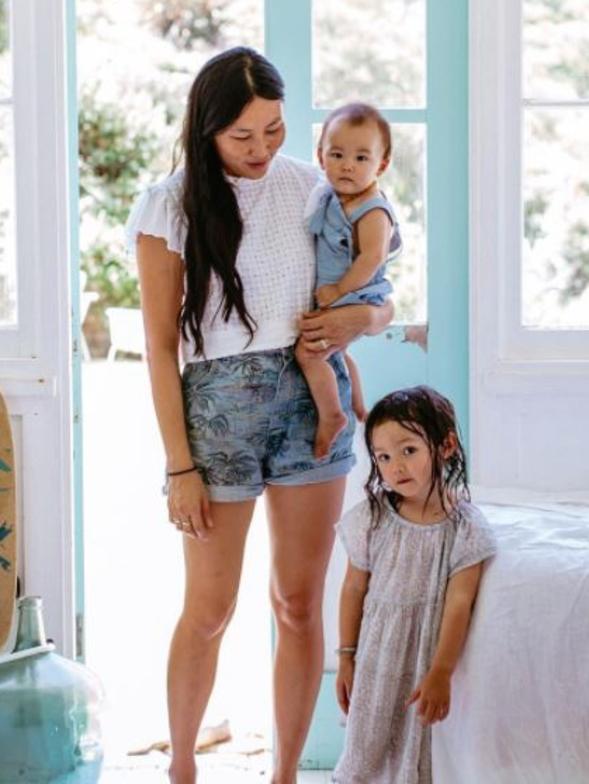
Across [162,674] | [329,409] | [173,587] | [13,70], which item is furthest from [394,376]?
[173,587]

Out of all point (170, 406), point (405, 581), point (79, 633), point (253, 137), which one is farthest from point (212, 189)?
point (79, 633)

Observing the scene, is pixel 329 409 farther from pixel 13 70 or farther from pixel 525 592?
pixel 13 70

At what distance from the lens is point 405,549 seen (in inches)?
88.7

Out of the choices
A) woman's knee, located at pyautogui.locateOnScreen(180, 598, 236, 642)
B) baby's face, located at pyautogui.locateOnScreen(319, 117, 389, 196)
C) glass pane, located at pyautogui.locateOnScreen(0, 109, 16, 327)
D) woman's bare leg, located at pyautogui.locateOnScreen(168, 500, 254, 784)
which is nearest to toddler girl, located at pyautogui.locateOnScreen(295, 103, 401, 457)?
baby's face, located at pyautogui.locateOnScreen(319, 117, 389, 196)

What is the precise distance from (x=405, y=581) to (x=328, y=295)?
0.53 meters

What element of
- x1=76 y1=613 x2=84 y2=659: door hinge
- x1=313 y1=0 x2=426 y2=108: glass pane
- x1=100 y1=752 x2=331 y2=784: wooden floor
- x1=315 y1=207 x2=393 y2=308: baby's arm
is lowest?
x1=100 y1=752 x2=331 y2=784: wooden floor

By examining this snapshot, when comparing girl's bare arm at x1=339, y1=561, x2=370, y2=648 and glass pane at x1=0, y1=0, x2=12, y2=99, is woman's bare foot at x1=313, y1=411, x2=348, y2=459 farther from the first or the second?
glass pane at x1=0, y1=0, x2=12, y2=99

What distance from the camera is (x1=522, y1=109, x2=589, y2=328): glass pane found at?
9.93ft

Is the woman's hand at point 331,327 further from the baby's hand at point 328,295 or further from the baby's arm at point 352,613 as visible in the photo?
the baby's arm at point 352,613

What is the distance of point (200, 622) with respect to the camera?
2.46 meters

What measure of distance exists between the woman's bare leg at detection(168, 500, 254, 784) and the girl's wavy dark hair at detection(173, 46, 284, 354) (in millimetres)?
335

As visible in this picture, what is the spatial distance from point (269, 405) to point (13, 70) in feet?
3.63

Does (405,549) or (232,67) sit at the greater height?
(232,67)

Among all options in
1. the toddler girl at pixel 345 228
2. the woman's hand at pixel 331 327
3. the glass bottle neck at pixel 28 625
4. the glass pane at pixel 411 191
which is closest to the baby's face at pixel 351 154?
the toddler girl at pixel 345 228
